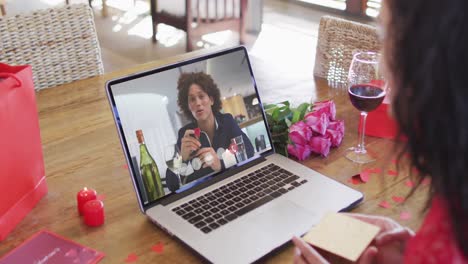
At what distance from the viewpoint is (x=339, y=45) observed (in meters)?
1.64

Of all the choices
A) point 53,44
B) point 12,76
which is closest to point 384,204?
point 12,76

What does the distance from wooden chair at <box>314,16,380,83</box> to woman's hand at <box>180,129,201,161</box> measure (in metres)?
0.73

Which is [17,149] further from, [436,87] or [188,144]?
[436,87]

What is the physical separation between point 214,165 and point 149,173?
146 millimetres

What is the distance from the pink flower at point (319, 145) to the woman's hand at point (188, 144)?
0.96 feet

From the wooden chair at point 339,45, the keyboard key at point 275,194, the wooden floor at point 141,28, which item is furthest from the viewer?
the wooden floor at point 141,28

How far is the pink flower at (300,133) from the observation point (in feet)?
3.78

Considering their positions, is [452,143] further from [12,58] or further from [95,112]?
[12,58]

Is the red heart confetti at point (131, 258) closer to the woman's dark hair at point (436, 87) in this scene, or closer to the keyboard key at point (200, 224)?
the keyboard key at point (200, 224)

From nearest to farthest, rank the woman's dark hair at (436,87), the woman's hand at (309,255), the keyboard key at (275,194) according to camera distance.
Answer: the woman's dark hair at (436,87)
the woman's hand at (309,255)
the keyboard key at (275,194)

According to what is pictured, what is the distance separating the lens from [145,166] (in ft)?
3.13

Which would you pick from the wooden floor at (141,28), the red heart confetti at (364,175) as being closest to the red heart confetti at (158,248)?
the red heart confetti at (364,175)

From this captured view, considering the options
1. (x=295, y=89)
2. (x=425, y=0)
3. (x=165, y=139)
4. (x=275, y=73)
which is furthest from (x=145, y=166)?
(x=275, y=73)

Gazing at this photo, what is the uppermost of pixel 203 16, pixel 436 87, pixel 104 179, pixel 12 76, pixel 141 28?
pixel 436 87
